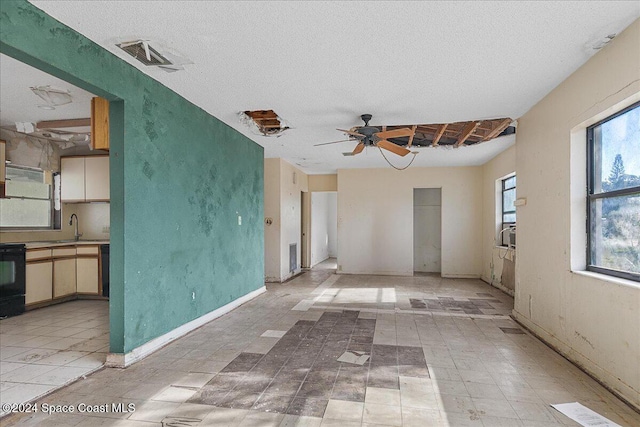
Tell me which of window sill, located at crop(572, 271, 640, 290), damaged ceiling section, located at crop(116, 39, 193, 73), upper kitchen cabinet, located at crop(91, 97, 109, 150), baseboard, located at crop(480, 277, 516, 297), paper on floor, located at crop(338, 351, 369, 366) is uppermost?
damaged ceiling section, located at crop(116, 39, 193, 73)

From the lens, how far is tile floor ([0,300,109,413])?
8.49 ft

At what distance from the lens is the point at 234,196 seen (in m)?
5.04

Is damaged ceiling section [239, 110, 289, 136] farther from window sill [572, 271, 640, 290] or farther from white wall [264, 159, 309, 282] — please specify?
window sill [572, 271, 640, 290]

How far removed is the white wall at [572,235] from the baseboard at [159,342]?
374 centimetres

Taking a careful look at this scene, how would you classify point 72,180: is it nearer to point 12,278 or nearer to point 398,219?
point 12,278

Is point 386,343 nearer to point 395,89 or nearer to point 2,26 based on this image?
point 395,89

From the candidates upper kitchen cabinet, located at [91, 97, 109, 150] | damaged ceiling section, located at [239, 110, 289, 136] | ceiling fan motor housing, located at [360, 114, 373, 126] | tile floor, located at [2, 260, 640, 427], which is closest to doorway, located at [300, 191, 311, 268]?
damaged ceiling section, located at [239, 110, 289, 136]

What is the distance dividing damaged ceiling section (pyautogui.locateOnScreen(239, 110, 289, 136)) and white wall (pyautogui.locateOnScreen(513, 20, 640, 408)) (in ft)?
10.2

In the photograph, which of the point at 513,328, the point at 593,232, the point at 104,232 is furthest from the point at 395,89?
the point at 104,232

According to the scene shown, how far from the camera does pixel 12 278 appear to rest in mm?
4434

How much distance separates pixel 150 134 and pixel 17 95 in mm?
1715

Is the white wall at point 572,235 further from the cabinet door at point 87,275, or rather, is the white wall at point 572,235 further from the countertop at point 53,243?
the cabinet door at point 87,275

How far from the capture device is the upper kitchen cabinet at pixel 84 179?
Result: 550cm

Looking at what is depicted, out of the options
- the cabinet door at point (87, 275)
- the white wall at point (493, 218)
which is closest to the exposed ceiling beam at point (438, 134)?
the white wall at point (493, 218)
